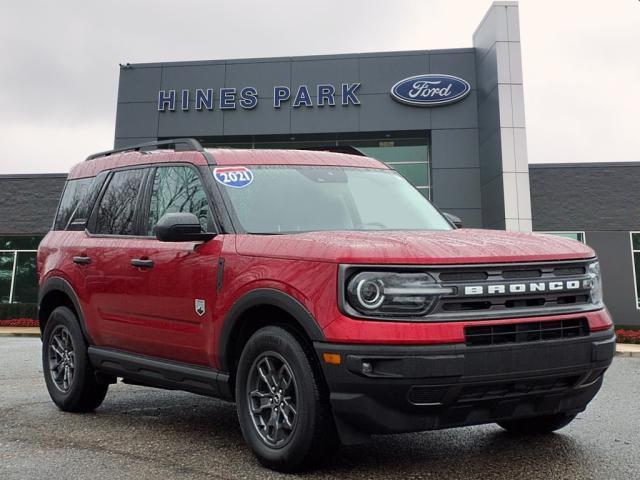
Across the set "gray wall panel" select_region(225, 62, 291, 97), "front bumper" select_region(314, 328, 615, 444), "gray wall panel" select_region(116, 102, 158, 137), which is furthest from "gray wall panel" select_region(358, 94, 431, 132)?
"front bumper" select_region(314, 328, 615, 444)

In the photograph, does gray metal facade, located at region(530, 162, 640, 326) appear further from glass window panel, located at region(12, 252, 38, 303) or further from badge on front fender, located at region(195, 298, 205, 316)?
badge on front fender, located at region(195, 298, 205, 316)

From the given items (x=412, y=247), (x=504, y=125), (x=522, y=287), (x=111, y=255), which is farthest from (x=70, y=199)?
(x=504, y=125)

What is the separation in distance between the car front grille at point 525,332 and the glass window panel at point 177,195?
2037mm

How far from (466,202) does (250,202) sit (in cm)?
2165

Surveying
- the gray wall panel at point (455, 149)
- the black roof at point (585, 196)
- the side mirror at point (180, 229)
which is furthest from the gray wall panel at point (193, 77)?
the side mirror at point (180, 229)

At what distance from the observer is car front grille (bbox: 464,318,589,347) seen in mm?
3541

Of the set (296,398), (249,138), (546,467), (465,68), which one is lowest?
(546,467)

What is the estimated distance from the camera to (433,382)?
136 inches

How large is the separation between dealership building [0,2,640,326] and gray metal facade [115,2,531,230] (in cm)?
4

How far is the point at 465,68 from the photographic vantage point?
2597 cm

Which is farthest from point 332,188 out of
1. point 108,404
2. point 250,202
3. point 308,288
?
point 108,404

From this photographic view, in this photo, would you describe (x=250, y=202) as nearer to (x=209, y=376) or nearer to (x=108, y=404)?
(x=209, y=376)

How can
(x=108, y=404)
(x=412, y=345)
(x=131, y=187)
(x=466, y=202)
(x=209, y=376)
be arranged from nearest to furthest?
(x=412, y=345)
(x=209, y=376)
(x=131, y=187)
(x=108, y=404)
(x=466, y=202)

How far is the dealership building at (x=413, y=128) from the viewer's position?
2372cm
